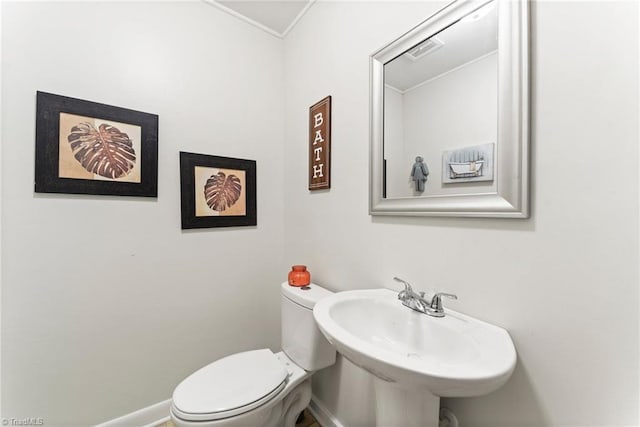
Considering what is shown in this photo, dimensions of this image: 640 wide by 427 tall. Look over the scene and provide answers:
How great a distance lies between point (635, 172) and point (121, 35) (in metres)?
1.99

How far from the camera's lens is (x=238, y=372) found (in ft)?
3.68

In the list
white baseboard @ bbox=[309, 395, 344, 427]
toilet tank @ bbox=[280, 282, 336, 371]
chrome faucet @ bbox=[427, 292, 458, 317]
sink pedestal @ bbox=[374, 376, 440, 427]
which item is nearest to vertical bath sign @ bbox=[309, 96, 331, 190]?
toilet tank @ bbox=[280, 282, 336, 371]

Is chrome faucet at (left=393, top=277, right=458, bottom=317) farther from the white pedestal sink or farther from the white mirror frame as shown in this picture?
the white mirror frame

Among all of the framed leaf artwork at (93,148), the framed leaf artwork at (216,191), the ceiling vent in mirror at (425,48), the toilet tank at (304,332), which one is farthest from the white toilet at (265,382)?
the ceiling vent in mirror at (425,48)

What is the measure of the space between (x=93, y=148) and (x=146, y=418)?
55.8 inches

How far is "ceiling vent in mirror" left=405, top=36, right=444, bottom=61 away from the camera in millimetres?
879

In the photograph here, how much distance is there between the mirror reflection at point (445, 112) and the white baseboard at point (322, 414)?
3.96ft

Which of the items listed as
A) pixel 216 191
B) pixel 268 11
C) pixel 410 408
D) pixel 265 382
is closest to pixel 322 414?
pixel 265 382

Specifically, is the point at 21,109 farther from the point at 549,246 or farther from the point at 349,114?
the point at 549,246

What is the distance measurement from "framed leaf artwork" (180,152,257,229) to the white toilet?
0.59 metres

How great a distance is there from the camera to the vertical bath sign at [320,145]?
1.32 metres

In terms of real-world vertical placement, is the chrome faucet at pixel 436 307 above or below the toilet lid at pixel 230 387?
above

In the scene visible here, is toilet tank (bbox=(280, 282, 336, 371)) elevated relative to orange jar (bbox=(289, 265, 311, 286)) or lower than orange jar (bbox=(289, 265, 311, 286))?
lower

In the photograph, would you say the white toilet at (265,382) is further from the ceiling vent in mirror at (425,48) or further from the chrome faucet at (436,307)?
the ceiling vent in mirror at (425,48)
